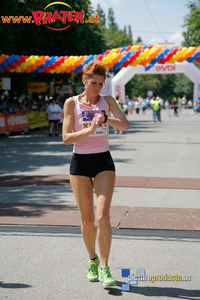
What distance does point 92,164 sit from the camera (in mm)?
3664

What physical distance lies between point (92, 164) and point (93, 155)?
8 cm

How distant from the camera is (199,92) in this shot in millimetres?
37969

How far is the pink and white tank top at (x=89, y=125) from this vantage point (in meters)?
3.65

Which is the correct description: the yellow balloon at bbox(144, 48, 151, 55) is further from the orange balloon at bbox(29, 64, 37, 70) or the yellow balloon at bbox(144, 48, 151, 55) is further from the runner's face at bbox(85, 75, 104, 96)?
the runner's face at bbox(85, 75, 104, 96)

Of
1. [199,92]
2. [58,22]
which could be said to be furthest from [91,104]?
[199,92]

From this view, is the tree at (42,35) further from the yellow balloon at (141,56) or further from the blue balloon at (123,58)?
the yellow balloon at (141,56)

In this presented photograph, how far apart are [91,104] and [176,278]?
175 cm

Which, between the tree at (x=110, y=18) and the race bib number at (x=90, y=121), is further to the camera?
the tree at (x=110, y=18)

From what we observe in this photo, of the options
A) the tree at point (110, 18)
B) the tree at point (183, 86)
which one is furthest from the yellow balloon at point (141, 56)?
the tree at point (110, 18)

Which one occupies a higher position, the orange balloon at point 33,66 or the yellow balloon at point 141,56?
the yellow balloon at point 141,56

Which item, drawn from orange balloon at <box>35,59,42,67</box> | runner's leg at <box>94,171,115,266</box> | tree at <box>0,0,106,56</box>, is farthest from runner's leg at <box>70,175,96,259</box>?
orange balloon at <box>35,59,42,67</box>

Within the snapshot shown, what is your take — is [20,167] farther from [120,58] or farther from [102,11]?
[102,11]

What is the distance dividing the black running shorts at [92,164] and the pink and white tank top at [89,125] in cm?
4

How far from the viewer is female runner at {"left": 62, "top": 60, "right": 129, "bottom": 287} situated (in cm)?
361
